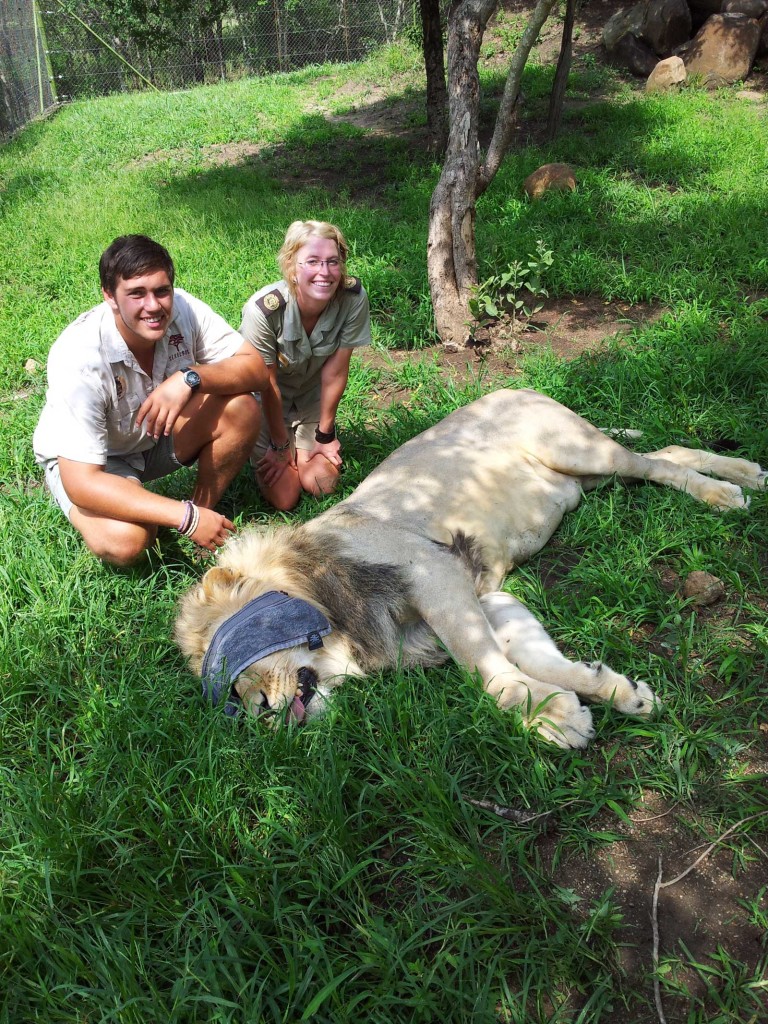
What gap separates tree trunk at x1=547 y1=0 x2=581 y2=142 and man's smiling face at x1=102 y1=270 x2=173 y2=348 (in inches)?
278

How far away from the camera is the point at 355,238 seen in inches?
280

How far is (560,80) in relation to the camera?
8.98 m

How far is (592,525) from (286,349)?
6.27ft

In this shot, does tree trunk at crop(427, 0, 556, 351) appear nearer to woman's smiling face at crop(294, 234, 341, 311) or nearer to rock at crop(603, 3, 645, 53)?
woman's smiling face at crop(294, 234, 341, 311)

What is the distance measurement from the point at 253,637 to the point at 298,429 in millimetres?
2318

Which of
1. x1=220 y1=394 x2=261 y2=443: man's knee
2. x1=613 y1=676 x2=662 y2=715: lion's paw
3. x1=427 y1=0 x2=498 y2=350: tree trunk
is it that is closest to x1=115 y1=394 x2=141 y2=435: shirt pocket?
x1=220 y1=394 x2=261 y2=443: man's knee

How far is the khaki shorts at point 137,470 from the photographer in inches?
149

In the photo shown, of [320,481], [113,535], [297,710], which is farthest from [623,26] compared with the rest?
[297,710]

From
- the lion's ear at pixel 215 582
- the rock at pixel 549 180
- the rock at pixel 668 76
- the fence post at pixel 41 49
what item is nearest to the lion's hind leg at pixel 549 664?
the lion's ear at pixel 215 582

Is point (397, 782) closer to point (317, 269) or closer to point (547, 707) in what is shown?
point (547, 707)

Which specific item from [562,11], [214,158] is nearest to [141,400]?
[214,158]

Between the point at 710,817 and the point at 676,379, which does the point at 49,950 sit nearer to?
the point at 710,817

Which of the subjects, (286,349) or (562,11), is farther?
(562,11)

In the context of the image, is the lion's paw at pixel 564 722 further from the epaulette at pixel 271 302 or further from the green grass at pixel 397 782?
the epaulette at pixel 271 302
